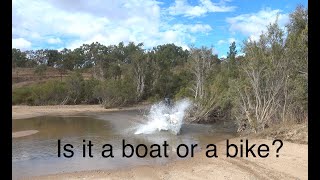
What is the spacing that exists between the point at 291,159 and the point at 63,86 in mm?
36335

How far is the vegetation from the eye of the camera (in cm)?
1888

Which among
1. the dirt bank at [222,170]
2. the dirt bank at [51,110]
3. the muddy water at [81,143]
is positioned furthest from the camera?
the dirt bank at [51,110]

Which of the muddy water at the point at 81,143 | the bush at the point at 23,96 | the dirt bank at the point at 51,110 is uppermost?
the bush at the point at 23,96

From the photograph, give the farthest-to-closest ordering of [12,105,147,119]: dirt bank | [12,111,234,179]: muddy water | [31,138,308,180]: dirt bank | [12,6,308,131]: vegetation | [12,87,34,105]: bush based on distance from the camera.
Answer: [12,87,34,105]: bush < [12,105,147,119]: dirt bank < [12,6,308,131]: vegetation < [12,111,234,179]: muddy water < [31,138,308,180]: dirt bank

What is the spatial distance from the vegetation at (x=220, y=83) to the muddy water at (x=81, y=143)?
271 cm

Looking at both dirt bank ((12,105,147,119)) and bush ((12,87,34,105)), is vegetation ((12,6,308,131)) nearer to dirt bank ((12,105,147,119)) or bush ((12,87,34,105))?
bush ((12,87,34,105))

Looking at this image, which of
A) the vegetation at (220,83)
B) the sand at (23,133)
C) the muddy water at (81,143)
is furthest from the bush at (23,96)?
the sand at (23,133)

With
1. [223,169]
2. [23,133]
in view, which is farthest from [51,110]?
[223,169]

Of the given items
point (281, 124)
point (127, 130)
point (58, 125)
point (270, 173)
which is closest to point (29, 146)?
point (127, 130)

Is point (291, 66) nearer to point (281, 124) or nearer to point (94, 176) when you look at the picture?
point (281, 124)

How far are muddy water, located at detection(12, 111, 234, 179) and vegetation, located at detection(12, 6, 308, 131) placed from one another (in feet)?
8.91

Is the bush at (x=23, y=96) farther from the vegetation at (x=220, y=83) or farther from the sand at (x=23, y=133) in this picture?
the sand at (x=23, y=133)

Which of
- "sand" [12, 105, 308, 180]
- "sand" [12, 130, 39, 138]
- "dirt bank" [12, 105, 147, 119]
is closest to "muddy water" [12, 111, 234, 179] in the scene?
"sand" [12, 130, 39, 138]

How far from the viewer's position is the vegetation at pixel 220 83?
1888 cm
